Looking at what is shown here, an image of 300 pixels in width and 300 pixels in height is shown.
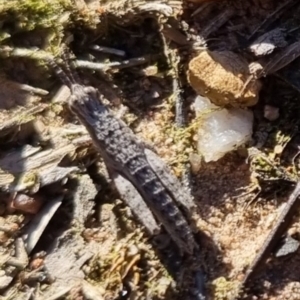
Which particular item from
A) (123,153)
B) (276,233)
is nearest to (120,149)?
(123,153)

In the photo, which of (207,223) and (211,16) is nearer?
(207,223)

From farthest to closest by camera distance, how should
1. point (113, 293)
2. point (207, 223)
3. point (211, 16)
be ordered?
point (211, 16), point (207, 223), point (113, 293)

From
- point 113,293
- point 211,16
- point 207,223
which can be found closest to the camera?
point 113,293

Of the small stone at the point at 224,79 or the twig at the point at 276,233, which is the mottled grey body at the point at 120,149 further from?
the small stone at the point at 224,79

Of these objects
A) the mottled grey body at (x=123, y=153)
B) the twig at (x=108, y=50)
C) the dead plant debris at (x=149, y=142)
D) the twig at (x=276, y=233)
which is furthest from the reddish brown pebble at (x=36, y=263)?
the twig at (x=108, y=50)

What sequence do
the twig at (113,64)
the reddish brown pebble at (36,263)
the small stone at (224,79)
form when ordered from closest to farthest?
the reddish brown pebble at (36,263) < the small stone at (224,79) < the twig at (113,64)

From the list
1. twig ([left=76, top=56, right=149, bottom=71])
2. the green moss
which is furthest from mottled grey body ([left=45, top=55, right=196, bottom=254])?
the green moss

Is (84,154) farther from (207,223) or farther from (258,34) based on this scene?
(258,34)

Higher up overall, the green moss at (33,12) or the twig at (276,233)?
the green moss at (33,12)

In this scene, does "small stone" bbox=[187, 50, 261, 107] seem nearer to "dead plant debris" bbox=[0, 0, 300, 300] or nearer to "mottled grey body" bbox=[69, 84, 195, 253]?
"dead plant debris" bbox=[0, 0, 300, 300]

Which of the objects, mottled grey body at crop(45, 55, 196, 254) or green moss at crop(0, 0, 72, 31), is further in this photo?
green moss at crop(0, 0, 72, 31)

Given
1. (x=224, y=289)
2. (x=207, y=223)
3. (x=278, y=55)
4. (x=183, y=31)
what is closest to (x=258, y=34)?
(x=278, y=55)
